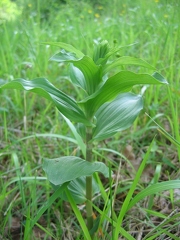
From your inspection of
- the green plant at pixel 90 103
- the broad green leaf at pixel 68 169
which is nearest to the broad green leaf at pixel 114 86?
the green plant at pixel 90 103

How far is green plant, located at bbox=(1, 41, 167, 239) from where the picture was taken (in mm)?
708

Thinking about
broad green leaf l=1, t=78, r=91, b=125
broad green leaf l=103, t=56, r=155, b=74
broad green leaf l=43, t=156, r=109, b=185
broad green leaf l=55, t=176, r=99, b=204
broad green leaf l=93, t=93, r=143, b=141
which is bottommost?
broad green leaf l=55, t=176, r=99, b=204

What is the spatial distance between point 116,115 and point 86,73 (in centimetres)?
16

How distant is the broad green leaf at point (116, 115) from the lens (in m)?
0.81

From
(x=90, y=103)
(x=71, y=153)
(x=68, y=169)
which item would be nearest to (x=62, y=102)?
(x=90, y=103)

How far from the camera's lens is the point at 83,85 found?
831mm

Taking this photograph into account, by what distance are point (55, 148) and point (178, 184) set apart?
685 mm

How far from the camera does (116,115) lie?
84 centimetres

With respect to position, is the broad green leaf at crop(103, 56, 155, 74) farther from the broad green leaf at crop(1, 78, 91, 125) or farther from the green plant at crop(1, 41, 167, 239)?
the broad green leaf at crop(1, 78, 91, 125)

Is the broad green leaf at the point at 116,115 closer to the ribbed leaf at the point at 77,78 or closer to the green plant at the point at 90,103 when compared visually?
the green plant at the point at 90,103

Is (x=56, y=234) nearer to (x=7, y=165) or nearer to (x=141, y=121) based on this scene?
(x=7, y=165)

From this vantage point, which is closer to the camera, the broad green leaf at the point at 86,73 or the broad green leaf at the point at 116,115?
the broad green leaf at the point at 86,73

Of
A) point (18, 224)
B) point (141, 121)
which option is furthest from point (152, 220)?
point (141, 121)

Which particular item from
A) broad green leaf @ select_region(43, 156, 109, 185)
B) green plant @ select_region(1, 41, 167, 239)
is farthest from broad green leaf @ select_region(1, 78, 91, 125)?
broad green leaf @ select_region(43, 156, 109, 185)
